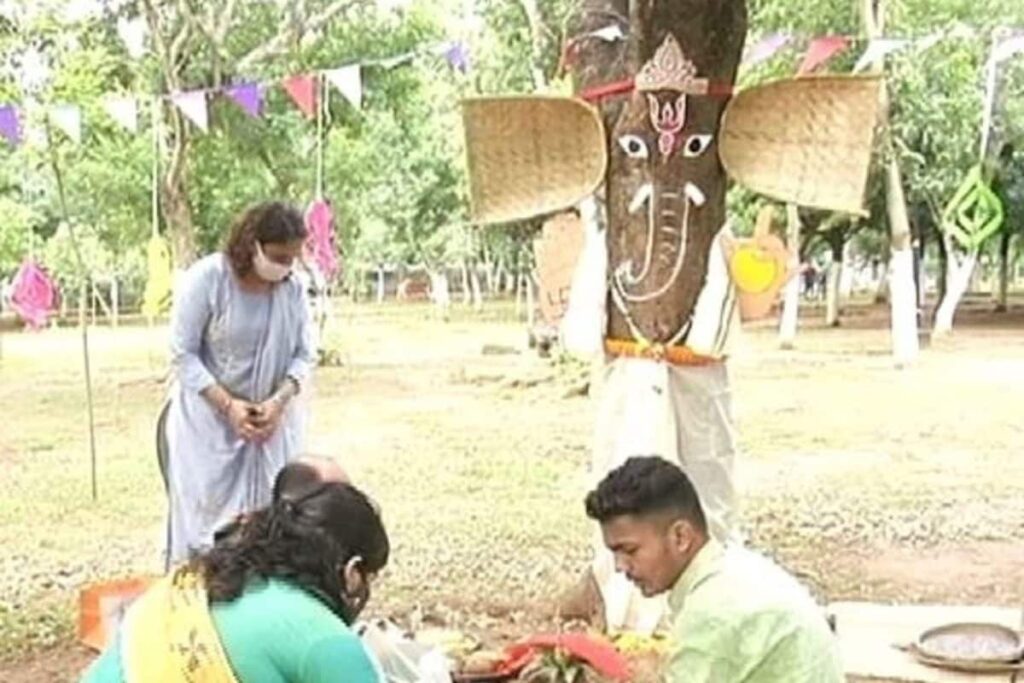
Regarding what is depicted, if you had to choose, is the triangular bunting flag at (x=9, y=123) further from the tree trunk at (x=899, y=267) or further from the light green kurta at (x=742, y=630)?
the tree trunk at (x=899, y=267)

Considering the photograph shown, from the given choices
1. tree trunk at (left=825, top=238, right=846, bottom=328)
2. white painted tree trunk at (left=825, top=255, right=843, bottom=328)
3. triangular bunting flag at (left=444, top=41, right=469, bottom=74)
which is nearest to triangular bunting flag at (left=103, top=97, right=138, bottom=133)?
triangular bunting flag at (left=444, top=41, right=469, bottom=74)

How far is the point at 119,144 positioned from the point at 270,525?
56.8 ft

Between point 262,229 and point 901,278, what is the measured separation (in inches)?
511

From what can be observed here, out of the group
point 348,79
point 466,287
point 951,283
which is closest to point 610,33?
point 348,79

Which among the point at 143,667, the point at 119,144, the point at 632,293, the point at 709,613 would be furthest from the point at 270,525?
the point at 119,144

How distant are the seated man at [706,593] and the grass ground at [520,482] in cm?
276

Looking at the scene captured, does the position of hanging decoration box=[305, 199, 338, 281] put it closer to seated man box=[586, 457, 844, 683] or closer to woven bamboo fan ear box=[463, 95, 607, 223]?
woven bamboo fan ear box=[463, 95, 607, 223]

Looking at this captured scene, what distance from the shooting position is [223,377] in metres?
4.18

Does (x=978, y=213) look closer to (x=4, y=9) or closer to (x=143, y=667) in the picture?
(x=143, y=667)

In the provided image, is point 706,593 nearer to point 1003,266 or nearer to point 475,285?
point 1003,266

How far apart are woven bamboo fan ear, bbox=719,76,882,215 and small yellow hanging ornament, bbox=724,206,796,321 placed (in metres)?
0.18

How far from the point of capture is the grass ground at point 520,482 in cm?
570

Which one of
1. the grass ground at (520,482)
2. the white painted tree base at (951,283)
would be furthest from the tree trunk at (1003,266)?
the grass ground at (520,482)

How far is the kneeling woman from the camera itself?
1.75 m
